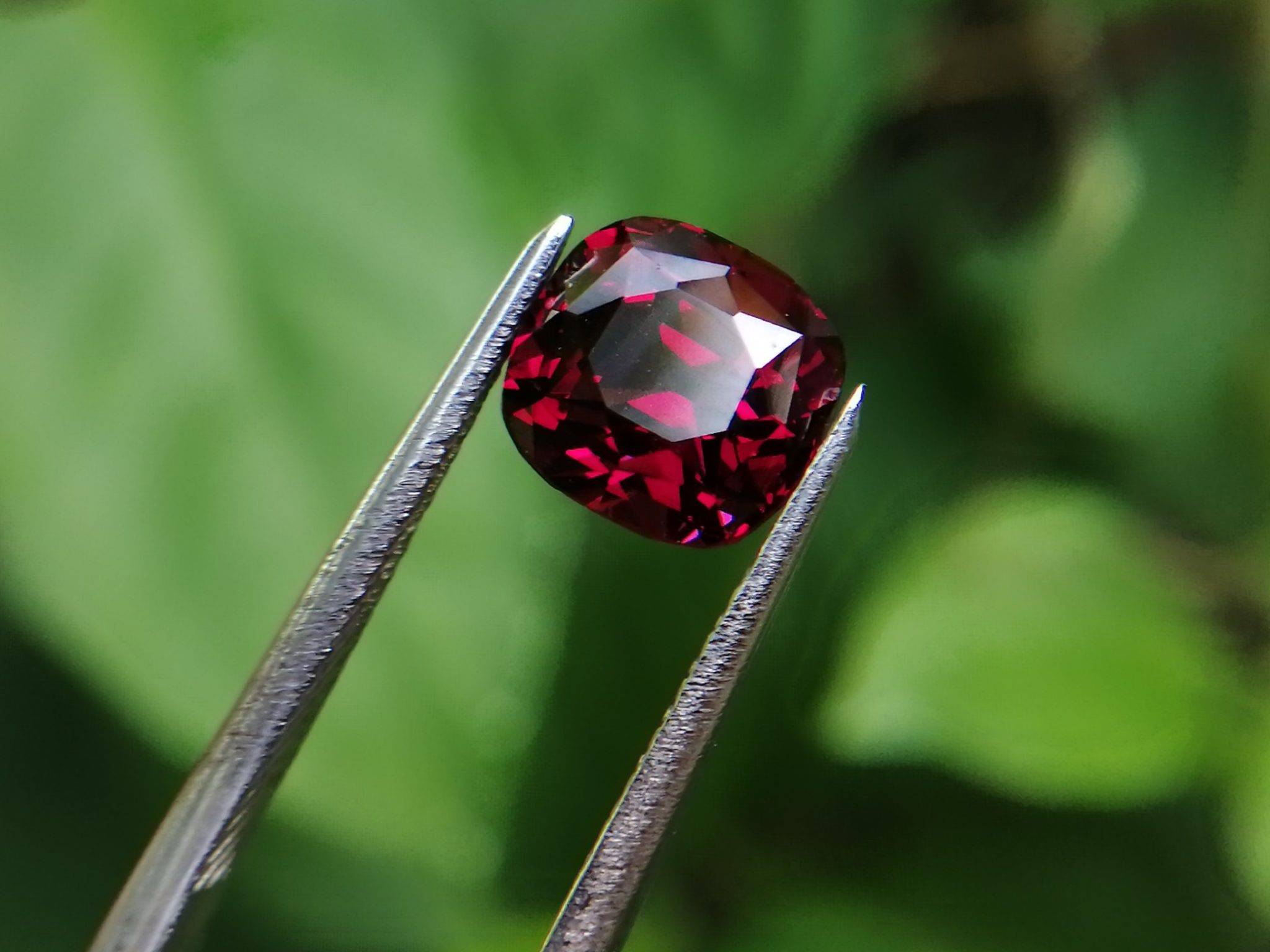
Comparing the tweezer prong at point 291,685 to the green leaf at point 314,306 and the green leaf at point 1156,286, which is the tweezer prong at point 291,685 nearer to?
the green leaf at point 314,306

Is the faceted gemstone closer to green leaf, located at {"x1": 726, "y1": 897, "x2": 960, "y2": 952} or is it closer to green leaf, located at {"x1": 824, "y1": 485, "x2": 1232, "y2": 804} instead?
green leaf, located at {"x1": 824, "y1": 485, "x2": 1232, "y2": 804}

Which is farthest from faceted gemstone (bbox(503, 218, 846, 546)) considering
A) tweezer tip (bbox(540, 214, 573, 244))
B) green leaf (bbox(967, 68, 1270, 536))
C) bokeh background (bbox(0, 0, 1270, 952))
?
green leaf (bbox(967, 68, 1270, 536))

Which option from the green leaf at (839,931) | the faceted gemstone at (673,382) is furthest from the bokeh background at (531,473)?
the faceted gemstone at (673,382)

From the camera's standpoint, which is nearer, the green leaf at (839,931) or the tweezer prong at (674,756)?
the tweezer prong at (674,756)

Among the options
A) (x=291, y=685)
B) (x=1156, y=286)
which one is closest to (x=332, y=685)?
(x=291, y=685)

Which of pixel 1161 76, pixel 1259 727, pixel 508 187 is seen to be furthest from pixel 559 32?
pixel 1259 727

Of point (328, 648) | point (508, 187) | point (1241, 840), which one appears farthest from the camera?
point (508, 187)

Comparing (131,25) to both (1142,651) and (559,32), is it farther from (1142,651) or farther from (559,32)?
(1142,651)

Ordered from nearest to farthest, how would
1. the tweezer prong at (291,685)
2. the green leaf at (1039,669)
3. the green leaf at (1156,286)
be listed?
1. the tweezer prong at (291,685)
2. the green leaf at (1039,669)
3. the green leaf at (1156,286)
